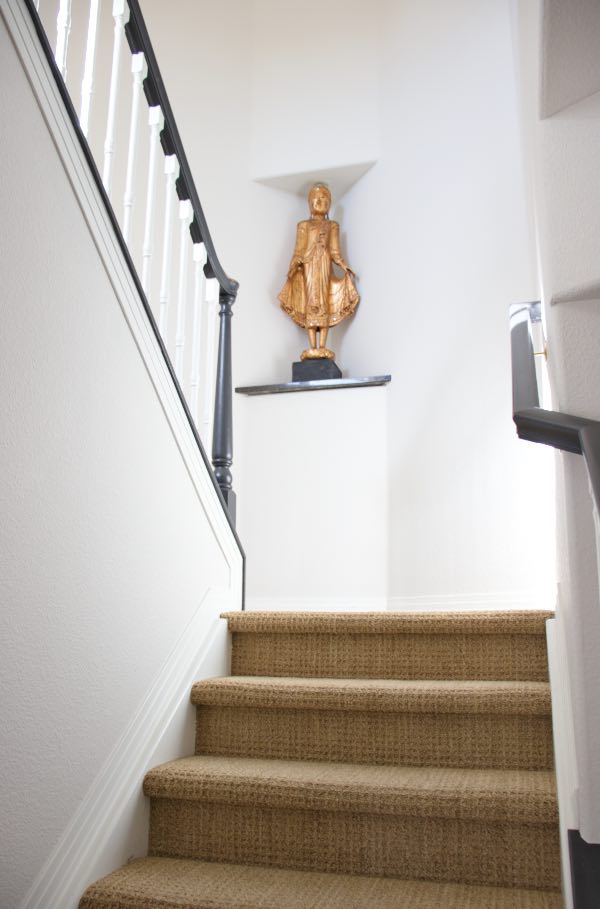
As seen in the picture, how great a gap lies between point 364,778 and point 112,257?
1.29 m

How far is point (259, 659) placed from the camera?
2314 millimetres

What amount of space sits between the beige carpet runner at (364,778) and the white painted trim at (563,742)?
0.17 ft

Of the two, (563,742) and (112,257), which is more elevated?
(112,257)

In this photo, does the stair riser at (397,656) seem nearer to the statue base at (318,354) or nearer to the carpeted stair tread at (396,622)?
the carpeted stair tread at (396,622)

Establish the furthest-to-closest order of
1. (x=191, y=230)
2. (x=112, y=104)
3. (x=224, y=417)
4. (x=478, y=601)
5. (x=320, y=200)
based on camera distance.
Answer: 1. (x=320, y=200)
2. (x=478, y=601)
3. (x=224, y=417)
4. (x=191, y=230)
5. (x=112, y=104)

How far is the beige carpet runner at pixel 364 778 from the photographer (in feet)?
5.07

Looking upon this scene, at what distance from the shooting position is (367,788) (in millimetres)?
1641

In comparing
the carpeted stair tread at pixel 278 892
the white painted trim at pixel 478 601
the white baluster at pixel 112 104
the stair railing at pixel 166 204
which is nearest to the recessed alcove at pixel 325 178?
the stair railing at pixel 166 204

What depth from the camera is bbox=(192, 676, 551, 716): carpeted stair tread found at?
1821 mm

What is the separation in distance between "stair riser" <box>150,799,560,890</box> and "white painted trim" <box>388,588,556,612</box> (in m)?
2.03

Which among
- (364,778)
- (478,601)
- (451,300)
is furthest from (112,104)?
(478,601)

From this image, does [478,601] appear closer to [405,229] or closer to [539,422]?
[405,229]

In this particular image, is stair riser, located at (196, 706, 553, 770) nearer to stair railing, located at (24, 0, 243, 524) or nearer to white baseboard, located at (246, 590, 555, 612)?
stair railing, located at (24, 0, 243, 524)

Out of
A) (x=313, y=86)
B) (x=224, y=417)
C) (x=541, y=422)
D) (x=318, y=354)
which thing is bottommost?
(x=541, y=422)
